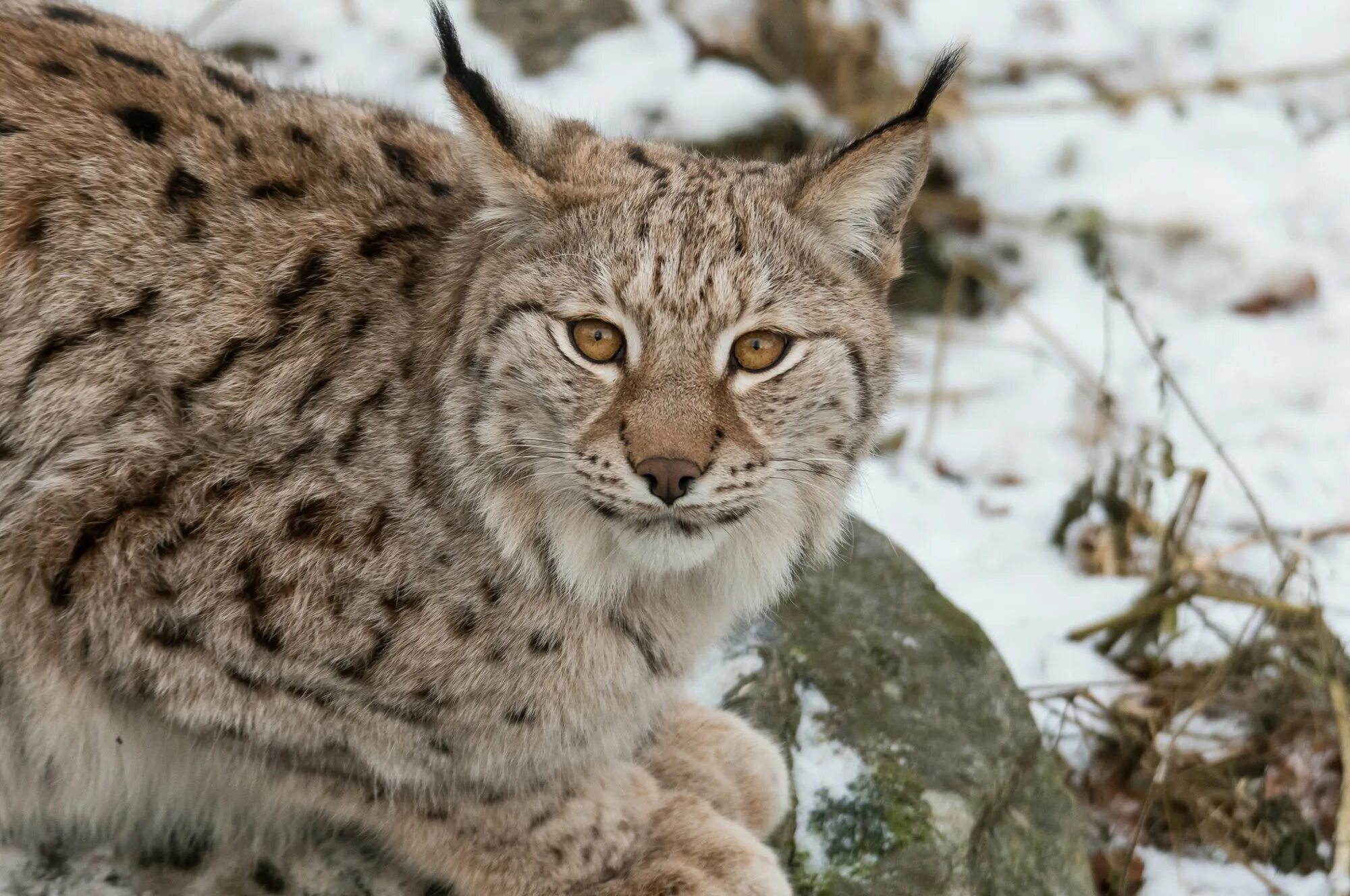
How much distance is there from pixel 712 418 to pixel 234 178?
48.5 inches

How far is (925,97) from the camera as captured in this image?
3.23 metres

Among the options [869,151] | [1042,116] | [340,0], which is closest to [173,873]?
[869,151]

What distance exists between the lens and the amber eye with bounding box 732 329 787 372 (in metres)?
3.18

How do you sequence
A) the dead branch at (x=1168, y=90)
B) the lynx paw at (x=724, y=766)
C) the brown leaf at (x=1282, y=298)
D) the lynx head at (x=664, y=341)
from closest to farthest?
the lynx head at (x=664, y=341), the lynx paw at (x=724, y=766), the brown leaf at (x=1282, y=298), the dead branch at (x=1168, y=90)

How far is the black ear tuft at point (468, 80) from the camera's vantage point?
3076 mm

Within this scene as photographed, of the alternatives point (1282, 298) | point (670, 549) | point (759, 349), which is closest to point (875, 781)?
point (670, 549)

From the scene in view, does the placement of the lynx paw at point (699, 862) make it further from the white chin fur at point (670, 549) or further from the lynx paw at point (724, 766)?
the white chin fur at point (670, 549)

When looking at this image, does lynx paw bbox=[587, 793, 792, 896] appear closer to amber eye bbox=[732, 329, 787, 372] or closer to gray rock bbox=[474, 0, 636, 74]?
amber eye bbox=[732, 329, 787, 372]

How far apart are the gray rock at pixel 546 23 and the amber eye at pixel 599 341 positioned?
422cm

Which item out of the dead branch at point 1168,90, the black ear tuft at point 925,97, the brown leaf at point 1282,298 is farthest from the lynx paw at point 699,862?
the dead branch at point 1168,90

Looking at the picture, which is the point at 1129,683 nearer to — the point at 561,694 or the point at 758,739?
the point at 758,739

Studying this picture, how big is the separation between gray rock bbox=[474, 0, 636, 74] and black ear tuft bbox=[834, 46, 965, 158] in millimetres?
4098

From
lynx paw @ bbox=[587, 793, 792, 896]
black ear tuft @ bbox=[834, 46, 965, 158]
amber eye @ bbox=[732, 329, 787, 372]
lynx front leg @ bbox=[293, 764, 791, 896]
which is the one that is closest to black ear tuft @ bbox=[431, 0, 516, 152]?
amber eye @ bbox=[732, 329, 787, 372]

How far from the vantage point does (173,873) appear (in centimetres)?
352
